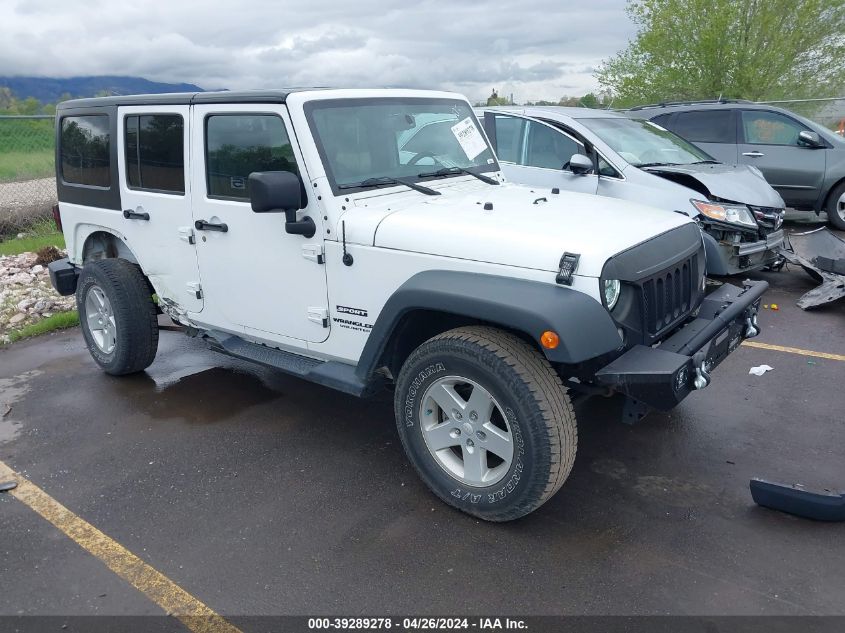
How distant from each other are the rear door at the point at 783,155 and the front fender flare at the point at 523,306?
8231 mm

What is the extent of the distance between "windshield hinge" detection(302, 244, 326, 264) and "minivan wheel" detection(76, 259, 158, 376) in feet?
6.02

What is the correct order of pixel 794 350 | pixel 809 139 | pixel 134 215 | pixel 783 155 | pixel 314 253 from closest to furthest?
pixel 314 253 < pixel 134 215 < pixel 794 350 < pixel 809 139 < pixel 783 155

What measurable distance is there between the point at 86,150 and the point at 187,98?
4.30ft

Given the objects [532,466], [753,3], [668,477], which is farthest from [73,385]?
[753,3]

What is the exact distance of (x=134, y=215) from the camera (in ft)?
15.6

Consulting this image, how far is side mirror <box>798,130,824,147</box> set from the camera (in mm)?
9477

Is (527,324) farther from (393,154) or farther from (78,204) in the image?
(78,204)

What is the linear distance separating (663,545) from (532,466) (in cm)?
73

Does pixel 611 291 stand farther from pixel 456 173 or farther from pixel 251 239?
pixel 251 239

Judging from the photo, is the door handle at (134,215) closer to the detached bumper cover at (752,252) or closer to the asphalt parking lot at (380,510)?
the asphalt parking lot at (380,510)

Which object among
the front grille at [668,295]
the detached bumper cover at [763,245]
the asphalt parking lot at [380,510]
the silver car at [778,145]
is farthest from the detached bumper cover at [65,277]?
the silver car at [778,145]

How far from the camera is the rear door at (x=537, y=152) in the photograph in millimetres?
7109

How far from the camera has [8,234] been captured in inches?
437

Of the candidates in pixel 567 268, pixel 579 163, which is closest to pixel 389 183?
pixel 567 268
